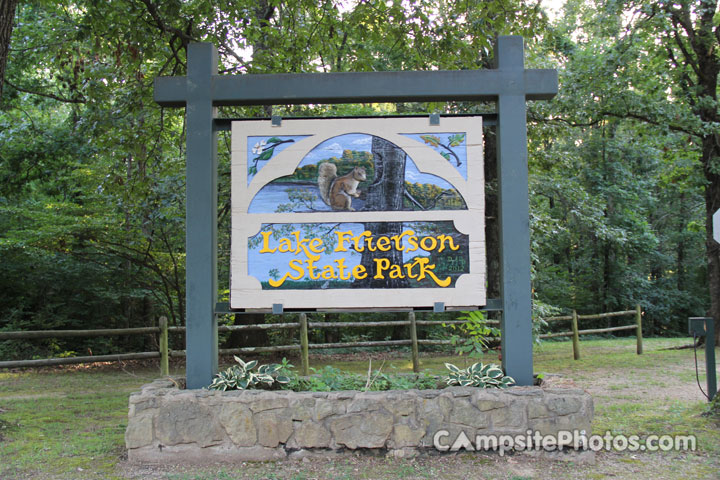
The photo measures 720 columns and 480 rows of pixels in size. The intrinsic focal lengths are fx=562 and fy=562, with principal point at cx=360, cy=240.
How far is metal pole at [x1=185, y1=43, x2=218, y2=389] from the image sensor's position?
4.62m

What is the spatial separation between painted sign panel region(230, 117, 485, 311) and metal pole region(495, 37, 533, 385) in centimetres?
19

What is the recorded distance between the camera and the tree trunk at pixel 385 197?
468cm

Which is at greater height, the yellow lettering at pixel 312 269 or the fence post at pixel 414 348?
the yellow lettering at pixel 312 269

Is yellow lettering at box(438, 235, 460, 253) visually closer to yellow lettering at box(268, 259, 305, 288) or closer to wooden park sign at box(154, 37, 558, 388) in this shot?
wooden park sign at box(154, 37, 558, 388)

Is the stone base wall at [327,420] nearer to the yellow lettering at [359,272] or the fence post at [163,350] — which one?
the yellow lettering at [359,272]

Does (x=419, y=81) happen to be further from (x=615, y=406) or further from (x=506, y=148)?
(x=615, y=406)

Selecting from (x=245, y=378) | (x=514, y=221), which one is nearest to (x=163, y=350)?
(x=245, y=378)

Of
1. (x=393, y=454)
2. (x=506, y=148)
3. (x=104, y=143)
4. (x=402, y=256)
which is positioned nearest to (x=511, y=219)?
(x=506, y=148)

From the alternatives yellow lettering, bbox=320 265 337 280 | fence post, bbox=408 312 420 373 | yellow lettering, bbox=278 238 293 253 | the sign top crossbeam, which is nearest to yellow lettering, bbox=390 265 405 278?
yellow lettering, bbox=320 265 337 280

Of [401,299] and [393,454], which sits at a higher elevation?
[401,299]

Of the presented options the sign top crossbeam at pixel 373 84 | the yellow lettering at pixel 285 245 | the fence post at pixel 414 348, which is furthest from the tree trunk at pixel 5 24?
the fence post at pixel 414 348

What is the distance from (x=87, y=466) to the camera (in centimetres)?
423

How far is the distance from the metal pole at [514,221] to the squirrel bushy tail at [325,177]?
55.0 inches

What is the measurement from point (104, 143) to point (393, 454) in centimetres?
590
